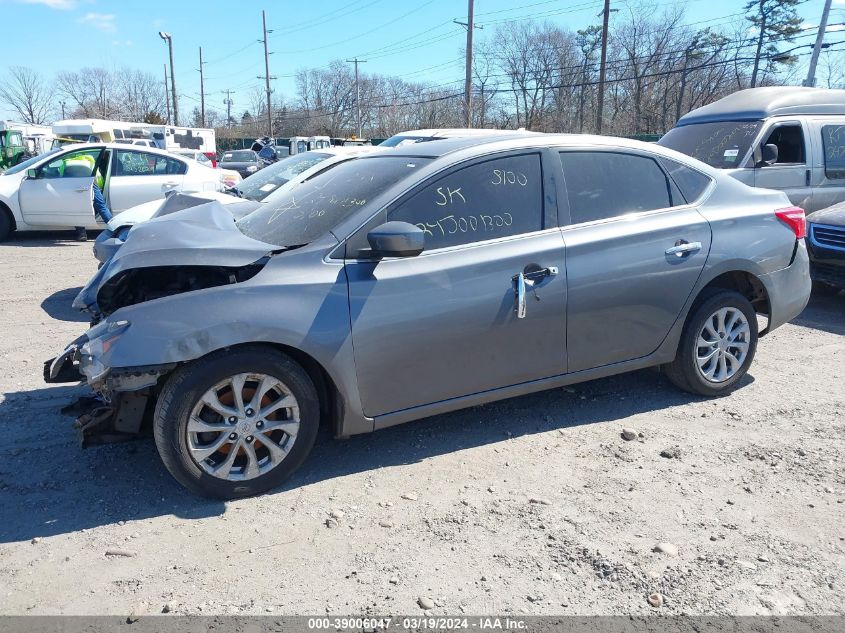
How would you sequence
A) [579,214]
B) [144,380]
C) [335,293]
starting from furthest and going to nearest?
[579,214], [335,293], [144,380]

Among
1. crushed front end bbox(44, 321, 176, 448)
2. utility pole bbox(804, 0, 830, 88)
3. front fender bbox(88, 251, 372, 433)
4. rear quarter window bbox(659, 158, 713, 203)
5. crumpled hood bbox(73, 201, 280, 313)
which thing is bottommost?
crushed front end bbox(44, 321, 176, 448)

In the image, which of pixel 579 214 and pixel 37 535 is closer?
pixel 37 535

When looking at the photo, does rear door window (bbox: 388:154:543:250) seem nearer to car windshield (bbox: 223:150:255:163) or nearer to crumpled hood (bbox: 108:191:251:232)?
crumpled hood (bbox: 108:191:251:232)

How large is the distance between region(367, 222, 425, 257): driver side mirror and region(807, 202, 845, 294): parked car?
563 centimetres

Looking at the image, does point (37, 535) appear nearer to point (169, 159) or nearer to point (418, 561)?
point (418, 561)

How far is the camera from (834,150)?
29.8 ft

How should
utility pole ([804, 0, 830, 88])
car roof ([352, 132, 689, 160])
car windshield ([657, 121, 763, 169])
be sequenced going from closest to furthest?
1. car roof ([352, 132, 689, 160])
2. car windshield ([657, 121, 763, 169])
3. utility pole ([804, 0, 830, 88])

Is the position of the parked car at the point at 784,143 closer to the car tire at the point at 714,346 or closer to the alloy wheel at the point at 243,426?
the car tire at the point at 714,346

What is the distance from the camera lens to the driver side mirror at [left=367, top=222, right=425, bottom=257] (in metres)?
3.40

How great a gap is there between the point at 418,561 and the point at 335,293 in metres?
1.35

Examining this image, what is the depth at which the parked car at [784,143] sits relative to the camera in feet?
28.3

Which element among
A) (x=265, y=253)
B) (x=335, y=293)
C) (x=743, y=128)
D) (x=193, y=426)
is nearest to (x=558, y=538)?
(x=335, y=293)

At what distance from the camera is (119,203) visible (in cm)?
A: 1121

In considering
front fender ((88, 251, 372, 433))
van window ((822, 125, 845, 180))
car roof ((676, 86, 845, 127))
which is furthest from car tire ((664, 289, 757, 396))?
van window ((822, 125, 845, 180))
